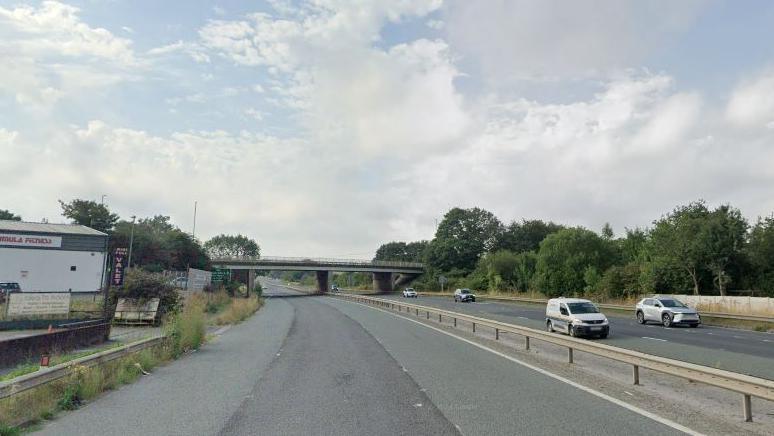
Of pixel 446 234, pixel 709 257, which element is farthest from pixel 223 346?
pixel 446 234

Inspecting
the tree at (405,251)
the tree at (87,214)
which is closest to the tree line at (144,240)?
the tree at (87,214)

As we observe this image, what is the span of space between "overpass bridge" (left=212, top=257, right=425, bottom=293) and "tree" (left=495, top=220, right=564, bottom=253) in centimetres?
1860

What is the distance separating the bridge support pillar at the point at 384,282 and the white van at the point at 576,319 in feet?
306

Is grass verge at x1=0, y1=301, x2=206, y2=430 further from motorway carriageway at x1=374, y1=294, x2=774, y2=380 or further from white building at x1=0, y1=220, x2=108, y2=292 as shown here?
white building at x1=0, y1=220, x2=108, y2=292

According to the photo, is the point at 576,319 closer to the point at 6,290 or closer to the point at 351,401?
the point at 351,401

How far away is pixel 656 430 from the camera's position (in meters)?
7.09

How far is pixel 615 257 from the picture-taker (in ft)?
213

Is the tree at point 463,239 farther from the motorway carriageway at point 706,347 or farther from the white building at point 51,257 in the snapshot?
the motorway carriageway at point 706,347

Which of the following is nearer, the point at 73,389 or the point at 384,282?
the point at 73,389

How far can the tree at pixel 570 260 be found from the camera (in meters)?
62.4

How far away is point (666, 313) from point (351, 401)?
80.8ft

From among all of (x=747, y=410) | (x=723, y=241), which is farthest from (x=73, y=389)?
(x=723, y=241)

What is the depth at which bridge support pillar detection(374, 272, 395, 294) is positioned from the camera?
117875 mm

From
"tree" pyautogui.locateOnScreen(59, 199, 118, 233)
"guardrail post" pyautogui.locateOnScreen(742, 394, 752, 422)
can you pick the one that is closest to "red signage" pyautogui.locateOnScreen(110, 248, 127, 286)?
"guardrail post" pyautogui.locateOnScreen(742, 394, 752, 422)
